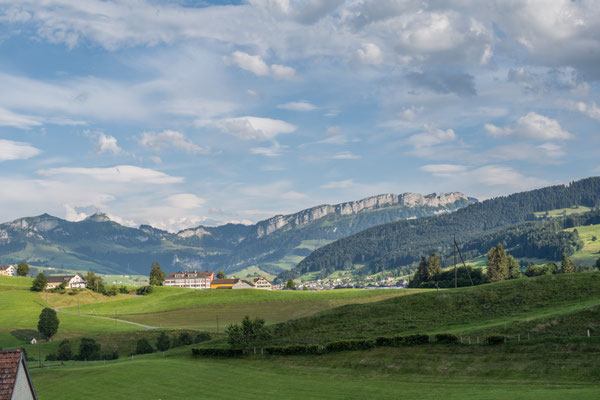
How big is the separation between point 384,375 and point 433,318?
36.2 metres

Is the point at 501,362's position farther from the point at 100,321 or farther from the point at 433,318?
the point at 100,321

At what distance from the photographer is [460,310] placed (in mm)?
→ 100500

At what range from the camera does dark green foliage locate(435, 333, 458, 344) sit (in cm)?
7175

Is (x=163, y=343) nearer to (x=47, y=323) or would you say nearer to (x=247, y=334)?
(x=247, y=334)

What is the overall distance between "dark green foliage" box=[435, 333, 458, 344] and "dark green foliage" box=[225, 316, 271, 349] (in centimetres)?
3252

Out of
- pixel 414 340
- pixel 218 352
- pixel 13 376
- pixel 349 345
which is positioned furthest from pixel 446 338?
pixel 13 376

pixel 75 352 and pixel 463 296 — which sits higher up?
pixel 463 296

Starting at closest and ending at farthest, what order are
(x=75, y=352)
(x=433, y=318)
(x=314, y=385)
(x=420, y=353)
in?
(x=314, y=385) → (x=420, y=353) → (x=433, y=318) → (x=75, y=352)

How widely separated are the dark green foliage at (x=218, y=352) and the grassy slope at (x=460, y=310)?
31.6 ft

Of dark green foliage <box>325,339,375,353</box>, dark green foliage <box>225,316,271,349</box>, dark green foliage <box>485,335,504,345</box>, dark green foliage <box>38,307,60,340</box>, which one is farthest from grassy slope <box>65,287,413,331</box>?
dark green foliage <box>485,335,504,345</box>

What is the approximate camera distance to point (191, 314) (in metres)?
168

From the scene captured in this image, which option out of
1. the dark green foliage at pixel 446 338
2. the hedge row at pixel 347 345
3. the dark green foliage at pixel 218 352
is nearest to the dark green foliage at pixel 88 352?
the hedge row at pixel 347 345

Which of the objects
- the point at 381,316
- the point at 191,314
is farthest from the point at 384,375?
the point at 191,314

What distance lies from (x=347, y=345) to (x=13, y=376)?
54550 millimetres
